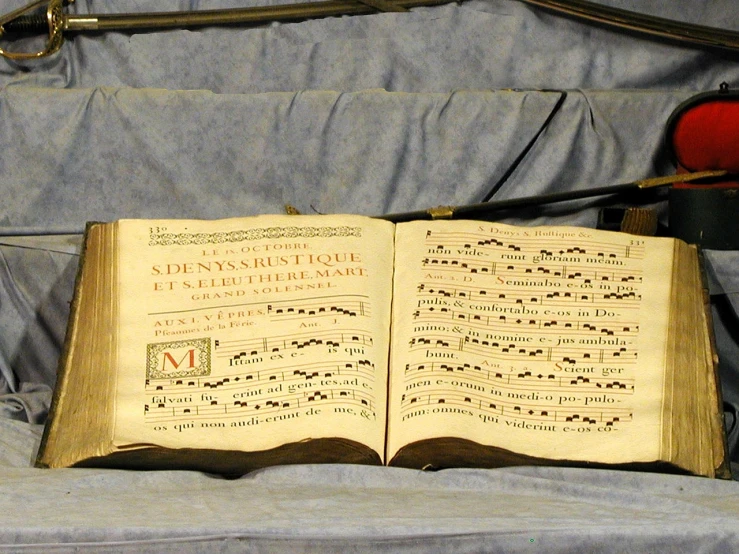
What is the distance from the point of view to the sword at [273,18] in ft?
4.36

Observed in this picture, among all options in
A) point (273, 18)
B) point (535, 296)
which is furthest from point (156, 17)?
point (535, 296)

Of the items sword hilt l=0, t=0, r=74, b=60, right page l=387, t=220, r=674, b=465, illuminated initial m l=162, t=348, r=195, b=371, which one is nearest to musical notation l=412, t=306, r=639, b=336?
right page l=387, t=220, r=674, b=465

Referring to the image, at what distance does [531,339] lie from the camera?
1.04 meters

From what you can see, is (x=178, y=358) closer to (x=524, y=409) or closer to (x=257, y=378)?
(x=257, y=378)

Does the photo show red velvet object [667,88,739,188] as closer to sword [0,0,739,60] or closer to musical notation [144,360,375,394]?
sword [0,0,739,60]

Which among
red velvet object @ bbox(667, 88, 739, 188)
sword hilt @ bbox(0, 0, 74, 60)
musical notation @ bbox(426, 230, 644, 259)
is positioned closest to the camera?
musical notation @ bbox(426, 230, 644, 259)

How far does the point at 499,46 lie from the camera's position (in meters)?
1.36

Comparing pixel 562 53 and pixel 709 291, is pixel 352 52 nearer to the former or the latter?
pixel 562 53

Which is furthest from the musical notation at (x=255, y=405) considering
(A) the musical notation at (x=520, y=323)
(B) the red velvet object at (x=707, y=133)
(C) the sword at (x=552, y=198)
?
(B) the red velvet object at (x=707, y=133)

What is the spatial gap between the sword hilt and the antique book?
0.38 m

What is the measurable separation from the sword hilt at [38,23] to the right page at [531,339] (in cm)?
58

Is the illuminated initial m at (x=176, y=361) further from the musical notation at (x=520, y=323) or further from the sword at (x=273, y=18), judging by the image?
the sword at (x=273, y=18)

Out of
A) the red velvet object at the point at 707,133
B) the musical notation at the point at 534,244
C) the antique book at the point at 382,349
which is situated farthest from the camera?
the red velvet object at the point at 707,133

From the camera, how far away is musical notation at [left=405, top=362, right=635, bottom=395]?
1.00m
